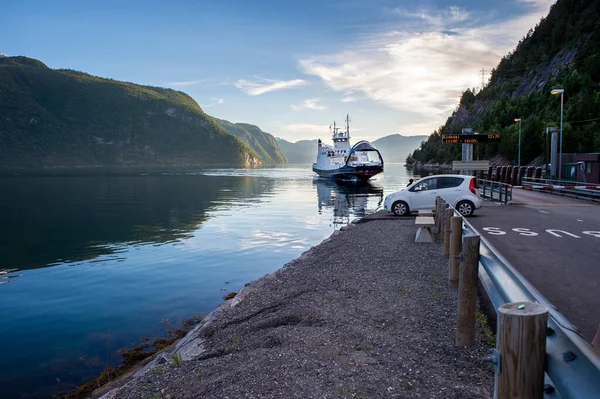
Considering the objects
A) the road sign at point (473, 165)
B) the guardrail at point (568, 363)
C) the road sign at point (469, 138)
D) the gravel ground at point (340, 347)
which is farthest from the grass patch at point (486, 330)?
the road sign at point (469, 138)

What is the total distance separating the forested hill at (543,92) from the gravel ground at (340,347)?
1851 inches

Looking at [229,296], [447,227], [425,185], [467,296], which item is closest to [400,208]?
[425,185]

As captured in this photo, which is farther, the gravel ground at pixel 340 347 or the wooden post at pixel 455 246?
the wooden post at pixel 455 246

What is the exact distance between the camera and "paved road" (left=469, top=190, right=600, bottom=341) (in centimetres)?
655

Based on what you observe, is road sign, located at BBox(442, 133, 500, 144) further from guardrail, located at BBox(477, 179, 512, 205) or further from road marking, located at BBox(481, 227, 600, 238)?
road marking, located at BBox(481, 227, 600, 238)

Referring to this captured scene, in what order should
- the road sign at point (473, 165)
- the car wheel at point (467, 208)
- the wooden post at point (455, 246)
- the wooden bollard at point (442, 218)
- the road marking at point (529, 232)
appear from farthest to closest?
the road sign at point (473, 165), the car wheel at point (467, 208), the wooden bollard at point (442, 218), the road marking at point (529, 232), the wooden post at point (455, 246)

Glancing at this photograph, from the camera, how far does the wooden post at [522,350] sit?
2242mm

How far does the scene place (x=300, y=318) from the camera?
682 centimetres

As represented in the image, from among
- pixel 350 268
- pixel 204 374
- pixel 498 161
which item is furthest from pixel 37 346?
pixel 498 161

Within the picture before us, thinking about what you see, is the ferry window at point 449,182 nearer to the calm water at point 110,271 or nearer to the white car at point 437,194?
the white car at point 437,194

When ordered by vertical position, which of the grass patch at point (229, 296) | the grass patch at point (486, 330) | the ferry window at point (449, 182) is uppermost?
the ferry window at point (449, 182)

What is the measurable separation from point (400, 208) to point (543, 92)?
227 ft

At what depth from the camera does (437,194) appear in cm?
1947

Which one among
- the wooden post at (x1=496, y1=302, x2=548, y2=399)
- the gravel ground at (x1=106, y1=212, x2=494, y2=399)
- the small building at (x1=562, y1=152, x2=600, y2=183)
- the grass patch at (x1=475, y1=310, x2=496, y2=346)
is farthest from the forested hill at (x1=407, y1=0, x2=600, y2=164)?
the wooden post at (x1=496, y1=302, x2=548, y2=399)
